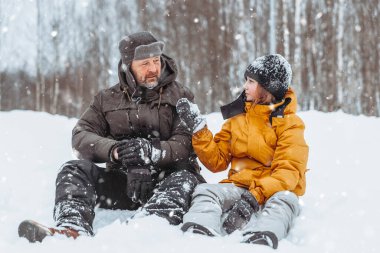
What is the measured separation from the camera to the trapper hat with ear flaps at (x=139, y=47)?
11.8 feet

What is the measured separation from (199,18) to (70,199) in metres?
4.42

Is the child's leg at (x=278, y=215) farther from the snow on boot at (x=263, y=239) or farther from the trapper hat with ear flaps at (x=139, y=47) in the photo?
the trapper hat with ear flaps at (x=139, y=47)

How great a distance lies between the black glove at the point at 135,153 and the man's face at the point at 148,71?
45 cm

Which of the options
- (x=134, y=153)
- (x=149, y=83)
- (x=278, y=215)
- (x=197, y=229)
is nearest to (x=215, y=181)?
(x=149, y=83)

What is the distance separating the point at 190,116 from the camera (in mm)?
3396

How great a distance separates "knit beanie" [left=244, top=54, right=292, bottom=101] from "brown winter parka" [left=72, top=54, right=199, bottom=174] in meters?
0.54

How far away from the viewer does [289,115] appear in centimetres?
337

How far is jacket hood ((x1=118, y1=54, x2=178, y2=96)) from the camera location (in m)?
3.60

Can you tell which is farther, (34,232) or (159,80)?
(159,80)

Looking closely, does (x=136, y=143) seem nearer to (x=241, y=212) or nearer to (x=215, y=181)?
(x=241, y=212)

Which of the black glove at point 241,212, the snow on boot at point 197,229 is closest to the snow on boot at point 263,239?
the snow on boot at point 197,229

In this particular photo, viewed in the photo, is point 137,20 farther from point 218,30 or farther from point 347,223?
point 347,223

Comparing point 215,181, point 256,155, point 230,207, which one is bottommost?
point 215,181

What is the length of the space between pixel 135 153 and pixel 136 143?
7cm
